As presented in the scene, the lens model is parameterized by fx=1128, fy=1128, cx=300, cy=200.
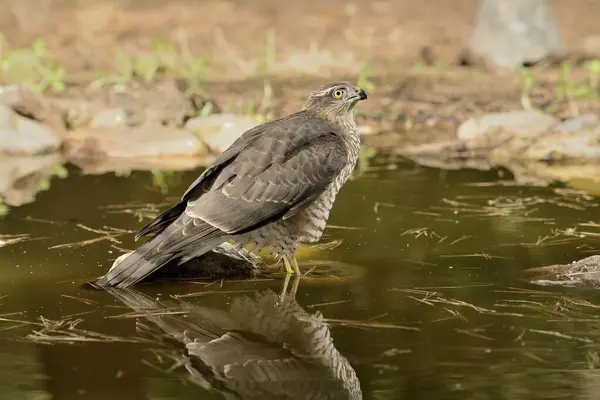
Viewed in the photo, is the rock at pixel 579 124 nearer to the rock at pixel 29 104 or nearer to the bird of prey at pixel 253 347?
the rock at pixel 29 104

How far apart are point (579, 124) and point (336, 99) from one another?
13.4 feet

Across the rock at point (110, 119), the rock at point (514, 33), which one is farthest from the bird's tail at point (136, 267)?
the rock at point (514, 33)

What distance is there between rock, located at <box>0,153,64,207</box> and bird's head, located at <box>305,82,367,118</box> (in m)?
2.63

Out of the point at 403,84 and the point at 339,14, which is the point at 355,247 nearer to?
the point at 403,84

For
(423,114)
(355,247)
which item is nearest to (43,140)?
(423,114)

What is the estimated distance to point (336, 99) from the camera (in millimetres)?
6723

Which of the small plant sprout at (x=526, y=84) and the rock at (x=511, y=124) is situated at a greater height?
the small plant sprout at (x=526, y=84)

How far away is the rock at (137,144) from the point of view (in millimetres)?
10398

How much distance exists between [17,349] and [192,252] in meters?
1.26

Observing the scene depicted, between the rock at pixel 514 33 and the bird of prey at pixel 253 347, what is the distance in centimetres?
831

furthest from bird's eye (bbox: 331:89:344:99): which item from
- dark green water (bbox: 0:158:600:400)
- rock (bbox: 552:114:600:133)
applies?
rock (bbox: 552:114:600:133)

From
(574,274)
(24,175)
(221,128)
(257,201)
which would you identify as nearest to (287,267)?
(257,201)

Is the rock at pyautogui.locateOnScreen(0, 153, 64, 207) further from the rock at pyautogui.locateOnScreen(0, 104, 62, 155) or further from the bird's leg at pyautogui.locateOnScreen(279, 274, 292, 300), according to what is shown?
the bird's leg at pyautogui.locateOnScreen(279, 274, 292, 300)

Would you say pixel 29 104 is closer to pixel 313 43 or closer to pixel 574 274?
pixel 313 43
